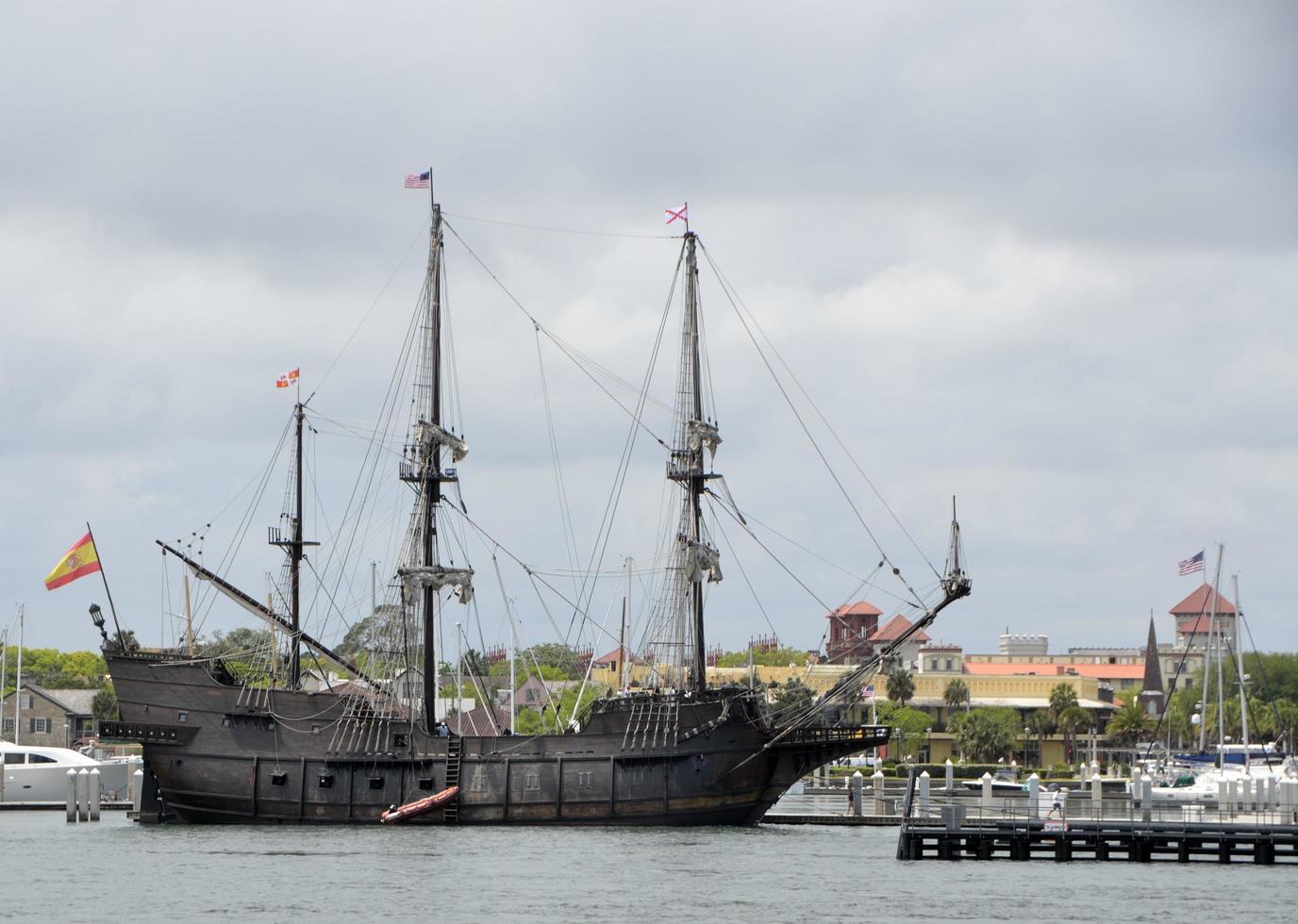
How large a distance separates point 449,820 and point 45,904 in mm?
20990

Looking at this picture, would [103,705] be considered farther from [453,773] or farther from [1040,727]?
[453,773]

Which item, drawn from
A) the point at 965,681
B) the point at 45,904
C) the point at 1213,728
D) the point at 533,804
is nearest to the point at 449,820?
the point at 533,804

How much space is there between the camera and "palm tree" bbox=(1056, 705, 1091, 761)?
547 feet

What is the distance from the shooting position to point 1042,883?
173 feet

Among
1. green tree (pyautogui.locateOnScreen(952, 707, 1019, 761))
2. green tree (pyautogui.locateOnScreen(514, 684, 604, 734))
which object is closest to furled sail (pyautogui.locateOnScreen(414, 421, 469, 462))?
green tree (pyautogui.locateOnScreen(514, 684, 604, 734))

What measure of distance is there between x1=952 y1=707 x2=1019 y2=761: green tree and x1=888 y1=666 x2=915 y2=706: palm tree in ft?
19.8

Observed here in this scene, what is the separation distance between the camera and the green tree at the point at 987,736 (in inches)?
6260

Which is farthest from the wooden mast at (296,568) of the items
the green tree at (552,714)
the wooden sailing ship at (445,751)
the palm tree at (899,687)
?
the palm tree at (899,687)

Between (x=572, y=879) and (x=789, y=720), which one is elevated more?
(x=789, y=720)

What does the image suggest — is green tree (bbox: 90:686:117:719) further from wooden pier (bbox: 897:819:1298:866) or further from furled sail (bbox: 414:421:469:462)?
wooden pier (bbox: 897:819:1298:866)

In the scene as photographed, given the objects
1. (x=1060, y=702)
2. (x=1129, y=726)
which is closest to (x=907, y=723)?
(x=1060, y=702)

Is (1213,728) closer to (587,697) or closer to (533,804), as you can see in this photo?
(587,697)

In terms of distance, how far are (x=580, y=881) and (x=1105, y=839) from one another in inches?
597

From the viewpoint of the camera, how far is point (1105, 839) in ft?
190
